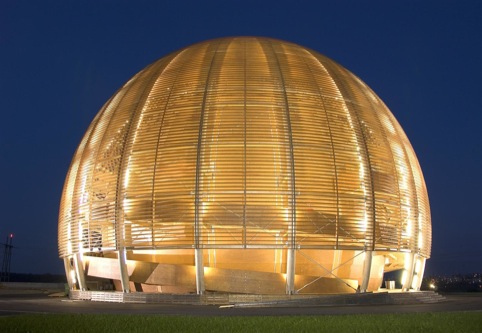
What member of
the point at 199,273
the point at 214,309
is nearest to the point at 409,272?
the point at 199,273

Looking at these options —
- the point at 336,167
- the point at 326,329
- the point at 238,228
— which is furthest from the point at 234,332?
the point at 336,167

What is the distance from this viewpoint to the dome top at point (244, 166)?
26.6m

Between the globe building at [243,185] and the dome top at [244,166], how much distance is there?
0.06 m

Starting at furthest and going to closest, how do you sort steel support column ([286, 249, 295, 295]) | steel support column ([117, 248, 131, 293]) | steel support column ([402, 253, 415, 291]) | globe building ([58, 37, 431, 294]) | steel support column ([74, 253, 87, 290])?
steel support column ([402, 253, 415, 291]) < steel support column ([74, 253, 87, 290]) < steel support column ([117, 248, 131, 293]) < globe building ([58, 37, 431, 294]) < steel support column ([286, 249, 295, 295])

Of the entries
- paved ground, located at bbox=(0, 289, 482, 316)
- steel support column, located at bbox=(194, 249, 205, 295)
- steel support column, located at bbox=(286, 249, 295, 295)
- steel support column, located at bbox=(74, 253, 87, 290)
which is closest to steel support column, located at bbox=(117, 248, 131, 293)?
steel support column, located at bbox=(74, 253, 87, 290)

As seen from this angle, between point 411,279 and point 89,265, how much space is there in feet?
51.5

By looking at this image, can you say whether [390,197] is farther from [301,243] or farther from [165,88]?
[165,88]

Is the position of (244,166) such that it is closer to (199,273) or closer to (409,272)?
(199,273)

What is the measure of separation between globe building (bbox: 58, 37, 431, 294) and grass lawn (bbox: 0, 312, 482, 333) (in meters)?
9.51

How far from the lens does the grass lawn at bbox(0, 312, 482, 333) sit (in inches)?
559

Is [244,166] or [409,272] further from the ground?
[244,166]

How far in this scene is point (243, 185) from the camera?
26609mm

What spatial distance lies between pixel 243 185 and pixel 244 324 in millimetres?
11847

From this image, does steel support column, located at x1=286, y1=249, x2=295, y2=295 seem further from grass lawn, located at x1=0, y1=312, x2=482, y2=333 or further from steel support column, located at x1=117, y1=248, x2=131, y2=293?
grass lawn, located at x1=0, y1=312, x2=482, y2=333
